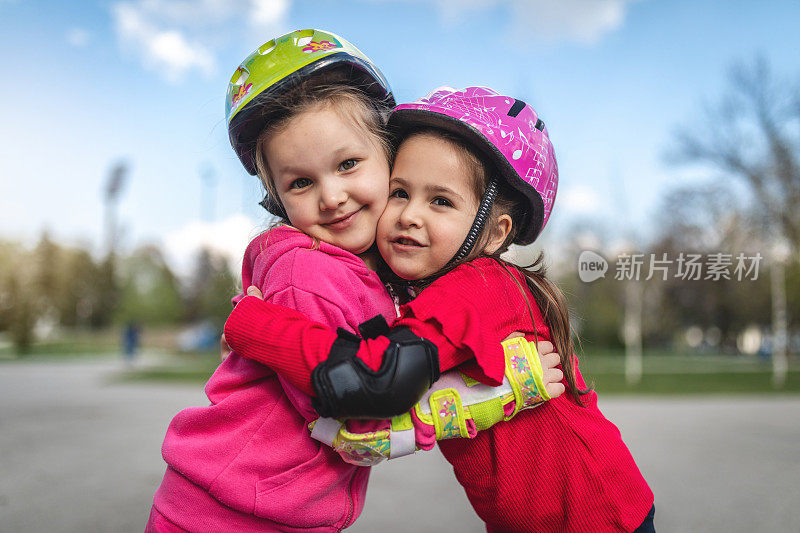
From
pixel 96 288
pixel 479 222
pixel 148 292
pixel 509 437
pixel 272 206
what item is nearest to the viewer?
pixel 509 437

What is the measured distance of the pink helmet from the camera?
196 cm

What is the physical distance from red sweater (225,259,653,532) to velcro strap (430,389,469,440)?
104 mm

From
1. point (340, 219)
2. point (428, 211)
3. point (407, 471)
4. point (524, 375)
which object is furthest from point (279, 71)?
point (407, 471)

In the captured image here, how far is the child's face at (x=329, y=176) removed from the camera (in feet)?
6.17

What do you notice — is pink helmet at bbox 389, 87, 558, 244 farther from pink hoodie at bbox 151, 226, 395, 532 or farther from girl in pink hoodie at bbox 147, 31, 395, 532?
pink hoodie at bbox 151, 226, 395, 532

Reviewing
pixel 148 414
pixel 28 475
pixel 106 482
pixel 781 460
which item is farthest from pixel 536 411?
pixel 148 414

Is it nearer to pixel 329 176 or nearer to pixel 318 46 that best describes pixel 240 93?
pixel 318 46

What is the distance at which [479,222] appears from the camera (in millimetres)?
2014

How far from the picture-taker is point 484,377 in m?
1.76

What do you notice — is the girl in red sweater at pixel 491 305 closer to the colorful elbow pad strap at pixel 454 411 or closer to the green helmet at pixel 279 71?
the colorful elbow pad strap at pixel 454 411

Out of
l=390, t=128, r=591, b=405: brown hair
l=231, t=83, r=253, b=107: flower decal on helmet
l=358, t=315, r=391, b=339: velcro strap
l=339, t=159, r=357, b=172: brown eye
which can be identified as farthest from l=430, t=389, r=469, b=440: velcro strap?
l=231, t=83, r=253, b=107: flower decal on helmet

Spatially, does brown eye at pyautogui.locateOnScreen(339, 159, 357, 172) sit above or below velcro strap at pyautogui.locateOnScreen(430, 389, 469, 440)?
above

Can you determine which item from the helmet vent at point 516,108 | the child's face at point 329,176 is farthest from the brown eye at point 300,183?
the helmet vent at point 516,108

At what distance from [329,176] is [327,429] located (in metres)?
0.76
